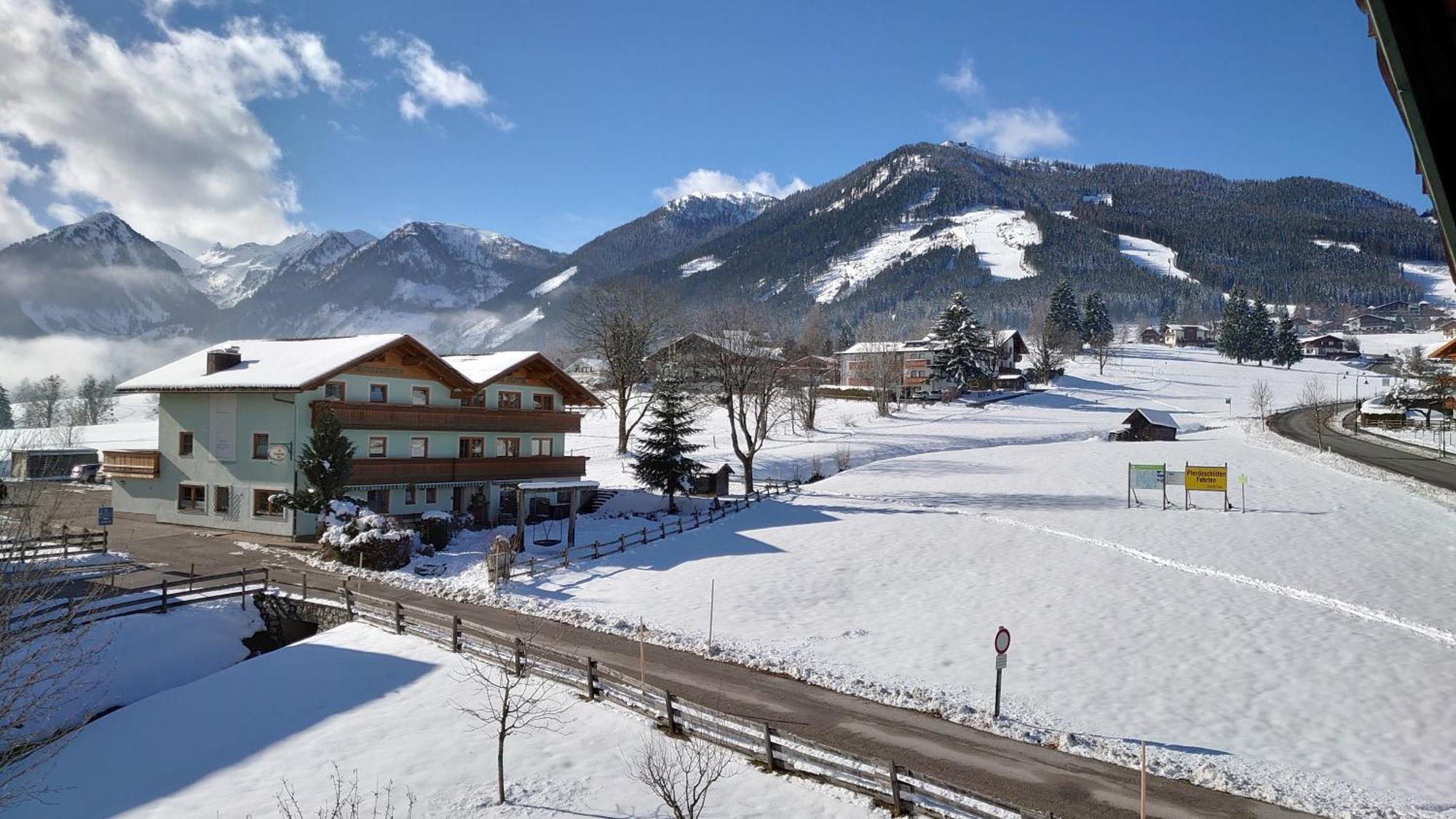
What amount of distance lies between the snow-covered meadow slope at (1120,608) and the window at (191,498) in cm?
2219

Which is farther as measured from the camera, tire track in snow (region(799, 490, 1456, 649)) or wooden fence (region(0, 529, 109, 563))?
wooden fence (region(0, 529, 109, 563))

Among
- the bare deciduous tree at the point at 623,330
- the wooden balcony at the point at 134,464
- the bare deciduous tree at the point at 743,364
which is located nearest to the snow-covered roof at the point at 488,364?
the bare deciduous tree at the point at 743,364

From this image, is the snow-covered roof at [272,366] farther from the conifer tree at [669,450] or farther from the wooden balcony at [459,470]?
the conifer tree at [669,450]

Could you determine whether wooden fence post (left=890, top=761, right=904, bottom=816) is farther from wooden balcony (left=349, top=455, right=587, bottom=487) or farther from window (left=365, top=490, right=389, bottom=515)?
window (left=365, top=490, right=389, bottom=515)

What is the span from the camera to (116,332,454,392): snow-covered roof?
3650cm

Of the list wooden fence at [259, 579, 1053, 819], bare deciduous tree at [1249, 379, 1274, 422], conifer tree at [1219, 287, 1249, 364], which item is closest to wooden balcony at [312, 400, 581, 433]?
wooden fence at [259, 579, 1053, 819]

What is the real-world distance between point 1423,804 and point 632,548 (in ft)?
88.1

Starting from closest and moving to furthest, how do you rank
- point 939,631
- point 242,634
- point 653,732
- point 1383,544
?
point 653,732
point 939,631
point 242,634
point 1383,544

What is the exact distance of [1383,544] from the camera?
1341 inches

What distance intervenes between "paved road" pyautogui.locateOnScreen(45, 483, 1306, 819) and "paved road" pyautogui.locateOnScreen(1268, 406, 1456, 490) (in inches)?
1707

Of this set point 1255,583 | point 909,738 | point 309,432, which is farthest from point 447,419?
point 1255,583

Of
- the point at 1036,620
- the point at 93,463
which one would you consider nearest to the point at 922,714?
the point at 1036,620

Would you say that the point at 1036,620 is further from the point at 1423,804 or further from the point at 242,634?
the point at 242,634

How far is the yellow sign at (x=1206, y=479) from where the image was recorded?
41.2m
